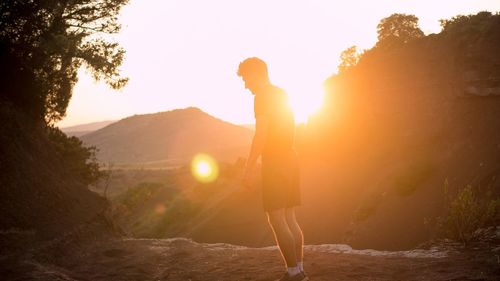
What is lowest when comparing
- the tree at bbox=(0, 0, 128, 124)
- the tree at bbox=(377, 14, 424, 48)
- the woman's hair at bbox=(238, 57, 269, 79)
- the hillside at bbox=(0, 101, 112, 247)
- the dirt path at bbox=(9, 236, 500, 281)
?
the dirt path at bbox=(9, 236, 500, 281)

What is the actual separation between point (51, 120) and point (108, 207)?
4.77 meters

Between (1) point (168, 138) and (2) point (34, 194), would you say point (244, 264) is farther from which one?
(1) point (168, 138)

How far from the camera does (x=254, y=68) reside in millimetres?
4734

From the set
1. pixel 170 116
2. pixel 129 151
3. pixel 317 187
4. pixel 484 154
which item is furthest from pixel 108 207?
pixel 170 116

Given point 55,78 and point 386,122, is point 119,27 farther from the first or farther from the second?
point 386,122

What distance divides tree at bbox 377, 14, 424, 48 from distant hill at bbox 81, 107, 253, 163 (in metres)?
84.3

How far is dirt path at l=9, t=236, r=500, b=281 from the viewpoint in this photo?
5.04m

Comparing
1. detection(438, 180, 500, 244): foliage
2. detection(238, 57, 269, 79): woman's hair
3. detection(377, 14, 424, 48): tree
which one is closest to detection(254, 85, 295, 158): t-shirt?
detection(238, 57, 269, 79): woman's hair

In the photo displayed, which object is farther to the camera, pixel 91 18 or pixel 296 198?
pixel 91 18

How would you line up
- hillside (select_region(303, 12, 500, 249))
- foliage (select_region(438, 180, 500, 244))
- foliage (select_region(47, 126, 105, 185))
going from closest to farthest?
foliage (select_region(438, 180, 500, 244)), foliage (select_region(47, 126, 105, 185)), hillside (select_region(303, 12, 500, 249))

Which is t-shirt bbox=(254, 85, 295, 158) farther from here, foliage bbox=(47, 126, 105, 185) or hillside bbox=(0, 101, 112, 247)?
foliage bbox=(47, 126, 105, 185)

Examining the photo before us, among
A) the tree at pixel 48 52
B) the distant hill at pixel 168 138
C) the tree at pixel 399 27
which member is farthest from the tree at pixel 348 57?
the distant hill at pixel 168 138

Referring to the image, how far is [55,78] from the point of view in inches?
500

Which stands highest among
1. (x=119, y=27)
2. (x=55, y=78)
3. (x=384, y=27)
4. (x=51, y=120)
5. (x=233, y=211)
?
(x=384, y=27)
